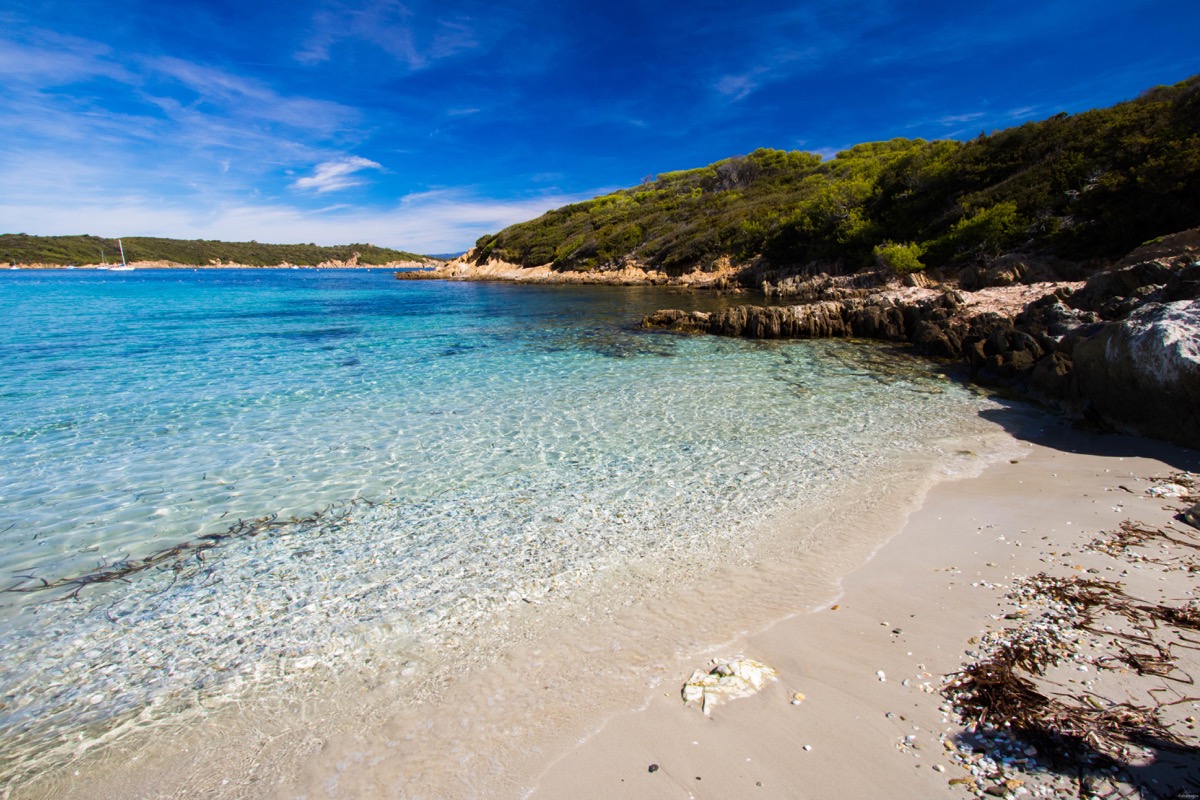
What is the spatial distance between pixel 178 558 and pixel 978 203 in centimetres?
3339

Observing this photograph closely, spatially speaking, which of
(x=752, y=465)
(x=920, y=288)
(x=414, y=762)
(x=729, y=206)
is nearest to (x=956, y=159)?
(x=920, y=288)

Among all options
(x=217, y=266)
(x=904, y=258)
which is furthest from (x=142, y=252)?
(x=904, y=258)

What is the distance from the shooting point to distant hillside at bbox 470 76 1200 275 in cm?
2030

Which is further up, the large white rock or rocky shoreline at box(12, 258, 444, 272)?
rocky shoreline at box(12, 258, 444, 272)

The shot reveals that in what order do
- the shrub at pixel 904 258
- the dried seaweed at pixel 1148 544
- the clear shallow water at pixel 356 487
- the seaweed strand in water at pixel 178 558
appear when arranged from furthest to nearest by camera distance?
the shrub at pixel 904 258, the seaweed strand in water at pixel 178 558, the dried seaweed at pixel 1148 544, the clear shallow water at pixel 356 487

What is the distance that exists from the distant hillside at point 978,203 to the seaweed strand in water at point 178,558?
1057 inches

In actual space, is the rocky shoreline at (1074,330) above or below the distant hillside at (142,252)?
below

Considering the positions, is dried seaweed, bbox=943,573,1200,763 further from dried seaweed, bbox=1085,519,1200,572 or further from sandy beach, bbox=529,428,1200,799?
dried seaweed, bbox=1085,519,1200,572

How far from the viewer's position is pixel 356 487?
22.9 feet

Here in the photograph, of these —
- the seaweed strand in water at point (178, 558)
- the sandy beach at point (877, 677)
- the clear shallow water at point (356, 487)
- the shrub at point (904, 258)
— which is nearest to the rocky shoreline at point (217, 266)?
the shrub at point (904, 258)

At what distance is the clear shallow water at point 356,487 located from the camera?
4.18 metres

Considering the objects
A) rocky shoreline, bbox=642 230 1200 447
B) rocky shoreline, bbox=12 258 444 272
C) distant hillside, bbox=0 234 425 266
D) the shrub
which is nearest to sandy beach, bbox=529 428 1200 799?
rocky shoreline, bbox=642 230 1200 447

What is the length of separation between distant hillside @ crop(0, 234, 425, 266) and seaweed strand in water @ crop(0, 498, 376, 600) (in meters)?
185

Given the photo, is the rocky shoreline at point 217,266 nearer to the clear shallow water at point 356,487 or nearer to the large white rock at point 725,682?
the clear shallow water at point 356,487
